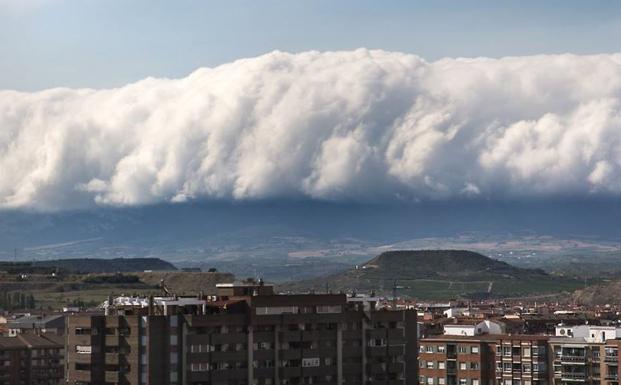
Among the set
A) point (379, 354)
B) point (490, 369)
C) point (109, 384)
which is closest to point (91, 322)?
point (109, 384)

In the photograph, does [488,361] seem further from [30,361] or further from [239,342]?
[30,361]

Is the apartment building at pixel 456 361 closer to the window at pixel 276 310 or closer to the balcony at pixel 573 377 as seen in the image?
the balcony at pixel 573 377

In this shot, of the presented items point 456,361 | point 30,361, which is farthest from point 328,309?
point 30,361

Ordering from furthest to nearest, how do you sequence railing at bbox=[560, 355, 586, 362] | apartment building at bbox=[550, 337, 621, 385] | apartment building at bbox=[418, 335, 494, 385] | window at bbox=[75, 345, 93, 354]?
apartment building at bbox=[418, 335, 494, 385], railing at bbox=[560, 355, 586, 362], apartment building at bbox=[550, 337, 621, 385], window at bbox=[75, 345, 93, 354]

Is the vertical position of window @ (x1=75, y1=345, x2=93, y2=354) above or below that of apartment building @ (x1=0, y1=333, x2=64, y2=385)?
above

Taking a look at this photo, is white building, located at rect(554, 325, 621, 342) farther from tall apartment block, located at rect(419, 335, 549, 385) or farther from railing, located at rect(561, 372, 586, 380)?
tall apartment block, located at rect(419, 335, 549, 385)

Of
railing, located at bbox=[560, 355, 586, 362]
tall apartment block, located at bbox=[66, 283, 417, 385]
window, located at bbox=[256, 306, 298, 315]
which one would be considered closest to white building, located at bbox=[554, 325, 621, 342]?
railing, located at bbox=[560, 355, 586, 362]
